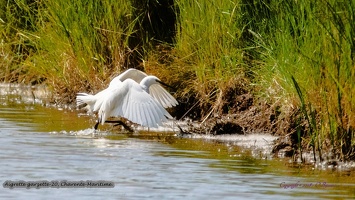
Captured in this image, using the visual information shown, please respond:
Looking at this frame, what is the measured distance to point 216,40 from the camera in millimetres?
10500

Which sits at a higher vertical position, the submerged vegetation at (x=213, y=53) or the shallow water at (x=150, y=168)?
the submerged vegetation at (x=213, y=53)

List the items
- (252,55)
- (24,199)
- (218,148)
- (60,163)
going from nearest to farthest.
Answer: (24,199)
(60,163)
(218,148)
(252,55)

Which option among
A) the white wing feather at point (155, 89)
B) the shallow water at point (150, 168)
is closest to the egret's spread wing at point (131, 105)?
the shallow water at point (150, 168)

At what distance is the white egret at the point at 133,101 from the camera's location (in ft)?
32.9

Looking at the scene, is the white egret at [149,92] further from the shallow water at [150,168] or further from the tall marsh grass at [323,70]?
the tall marsh grass at [323,70]

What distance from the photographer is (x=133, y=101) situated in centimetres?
1030

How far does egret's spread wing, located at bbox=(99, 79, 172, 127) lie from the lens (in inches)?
395

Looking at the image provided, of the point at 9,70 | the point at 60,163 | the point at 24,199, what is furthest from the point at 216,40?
the point at 9,70

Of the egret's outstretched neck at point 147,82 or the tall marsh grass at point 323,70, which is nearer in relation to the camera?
the tall marsh grass at point 323,70

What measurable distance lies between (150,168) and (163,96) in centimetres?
307

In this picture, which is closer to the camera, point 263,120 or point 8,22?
point 263,120

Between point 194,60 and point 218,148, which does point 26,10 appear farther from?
point 218,148

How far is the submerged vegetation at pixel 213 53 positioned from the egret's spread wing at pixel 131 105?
0.65 meters

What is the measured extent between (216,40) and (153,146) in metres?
1.69
